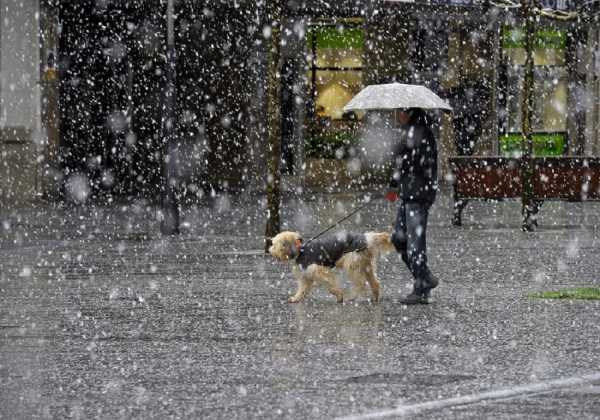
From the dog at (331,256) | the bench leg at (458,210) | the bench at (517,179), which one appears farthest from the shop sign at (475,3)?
the dog at (331,256)

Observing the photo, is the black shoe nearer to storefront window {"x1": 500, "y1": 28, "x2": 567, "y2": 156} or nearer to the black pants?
the black pants

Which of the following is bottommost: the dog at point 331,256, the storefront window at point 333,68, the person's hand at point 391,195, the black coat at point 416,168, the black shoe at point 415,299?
the black shoe at point 415,299

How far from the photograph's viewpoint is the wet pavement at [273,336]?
8.16 m

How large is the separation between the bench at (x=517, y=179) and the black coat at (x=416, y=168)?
10.5m

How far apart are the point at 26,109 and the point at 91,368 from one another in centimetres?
2371

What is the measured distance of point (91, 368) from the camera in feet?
30.8

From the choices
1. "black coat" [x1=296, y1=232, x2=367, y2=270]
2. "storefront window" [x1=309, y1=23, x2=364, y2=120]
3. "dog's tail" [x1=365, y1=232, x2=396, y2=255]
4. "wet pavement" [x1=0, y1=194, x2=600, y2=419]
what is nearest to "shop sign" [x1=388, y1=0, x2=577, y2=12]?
"storefront window" [x1=309, y1=23, x2=364, y2=120]

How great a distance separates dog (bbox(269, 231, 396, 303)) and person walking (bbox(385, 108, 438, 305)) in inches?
9.5

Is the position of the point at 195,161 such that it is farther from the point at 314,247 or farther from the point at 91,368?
the point at 91,368

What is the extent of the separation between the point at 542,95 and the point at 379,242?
28696 mm

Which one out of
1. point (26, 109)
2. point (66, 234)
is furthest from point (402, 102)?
point (26, 109)

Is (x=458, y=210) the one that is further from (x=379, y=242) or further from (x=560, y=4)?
(x=560, y=4)

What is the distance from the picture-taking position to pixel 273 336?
10938 mm

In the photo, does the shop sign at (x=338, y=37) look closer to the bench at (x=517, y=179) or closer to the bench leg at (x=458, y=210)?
the bench at (x=517, y=179)
